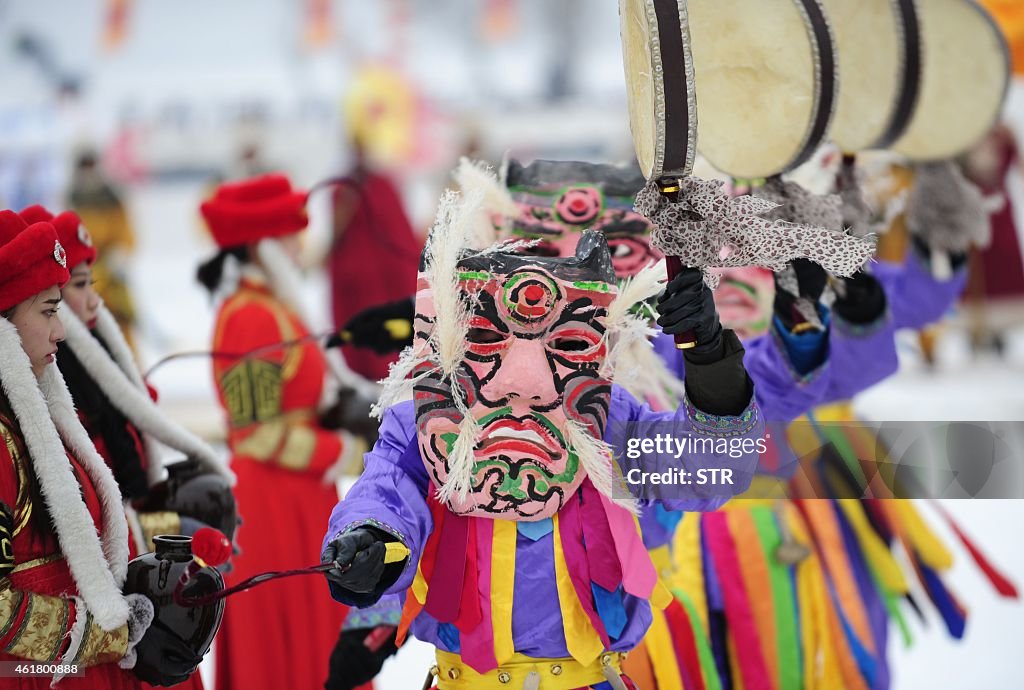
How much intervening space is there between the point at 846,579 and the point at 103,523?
182 cm

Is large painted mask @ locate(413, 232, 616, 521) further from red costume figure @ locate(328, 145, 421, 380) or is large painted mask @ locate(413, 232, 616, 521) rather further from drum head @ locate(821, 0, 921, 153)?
red costume figure @ locate(328, 145, 421, 380)

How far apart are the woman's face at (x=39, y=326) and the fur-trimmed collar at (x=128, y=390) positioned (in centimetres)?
27

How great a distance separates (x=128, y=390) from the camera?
2.20m

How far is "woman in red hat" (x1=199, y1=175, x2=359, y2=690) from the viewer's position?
3.06 m

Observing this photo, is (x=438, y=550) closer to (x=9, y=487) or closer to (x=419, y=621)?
(x=419, y=621)

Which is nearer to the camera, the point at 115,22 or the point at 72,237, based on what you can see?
the point at 72,237

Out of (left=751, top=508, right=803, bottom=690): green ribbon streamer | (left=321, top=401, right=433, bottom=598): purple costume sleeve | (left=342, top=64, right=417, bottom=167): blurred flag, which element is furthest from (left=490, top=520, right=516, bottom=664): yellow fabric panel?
(left=342, top=64, right=417, bottom=167): blurred flag

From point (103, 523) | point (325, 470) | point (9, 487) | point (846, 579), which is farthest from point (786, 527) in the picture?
point (9, 487)

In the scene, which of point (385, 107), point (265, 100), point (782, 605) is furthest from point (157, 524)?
point (385, 107)

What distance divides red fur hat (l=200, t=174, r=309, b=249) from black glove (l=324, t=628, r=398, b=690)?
148cm

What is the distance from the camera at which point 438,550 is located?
6.14ft

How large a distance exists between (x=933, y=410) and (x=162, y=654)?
16.0 feet

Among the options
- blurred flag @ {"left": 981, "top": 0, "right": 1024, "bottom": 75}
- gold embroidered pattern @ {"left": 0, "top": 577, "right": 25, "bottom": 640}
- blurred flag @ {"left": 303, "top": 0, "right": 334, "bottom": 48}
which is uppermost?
blurred flag @ {"left": 303, "top": 0, "right": 334, "bottom": 48}

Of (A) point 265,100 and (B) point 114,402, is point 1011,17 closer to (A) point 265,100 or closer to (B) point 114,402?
(B) point 114,402
